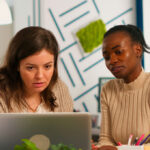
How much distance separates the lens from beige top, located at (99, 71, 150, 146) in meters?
1.17

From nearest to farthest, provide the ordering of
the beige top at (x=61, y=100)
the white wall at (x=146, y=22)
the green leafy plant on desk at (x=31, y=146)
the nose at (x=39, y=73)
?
the green leafy plant on desk at (x=31, y=146) < the nose at (x=39, y=73) < the beige top at (x=61, y=100) < the white wall at (x=146, y=22)

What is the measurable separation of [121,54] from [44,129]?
24.6 inches

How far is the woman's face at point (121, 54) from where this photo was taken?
1119 millimetres

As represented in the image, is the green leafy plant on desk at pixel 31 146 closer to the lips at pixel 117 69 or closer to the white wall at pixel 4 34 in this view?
the lips at pixel 117 69

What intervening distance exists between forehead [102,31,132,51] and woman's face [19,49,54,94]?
0.87ft

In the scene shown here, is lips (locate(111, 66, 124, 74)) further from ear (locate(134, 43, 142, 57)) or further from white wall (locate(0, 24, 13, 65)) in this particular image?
white wall (locate(0, 24, 13, 65))

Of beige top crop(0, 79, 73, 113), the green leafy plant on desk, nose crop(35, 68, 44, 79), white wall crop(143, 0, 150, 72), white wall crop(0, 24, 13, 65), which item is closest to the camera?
the green leafy plant on desk

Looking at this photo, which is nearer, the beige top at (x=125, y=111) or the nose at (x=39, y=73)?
the nose at (x=39, y=73)

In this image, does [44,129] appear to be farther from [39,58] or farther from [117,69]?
[117,69]

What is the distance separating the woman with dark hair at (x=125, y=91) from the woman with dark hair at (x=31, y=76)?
0.24 metres

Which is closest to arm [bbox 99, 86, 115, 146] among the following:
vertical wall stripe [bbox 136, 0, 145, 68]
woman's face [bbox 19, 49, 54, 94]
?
woman's face [bbox 19, 49, 54, 94]

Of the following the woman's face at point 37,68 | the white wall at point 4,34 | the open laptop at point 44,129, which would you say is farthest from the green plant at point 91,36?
the open laptop at point 44,129

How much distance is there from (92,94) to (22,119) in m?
1.95

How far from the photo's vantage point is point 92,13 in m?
2.57
